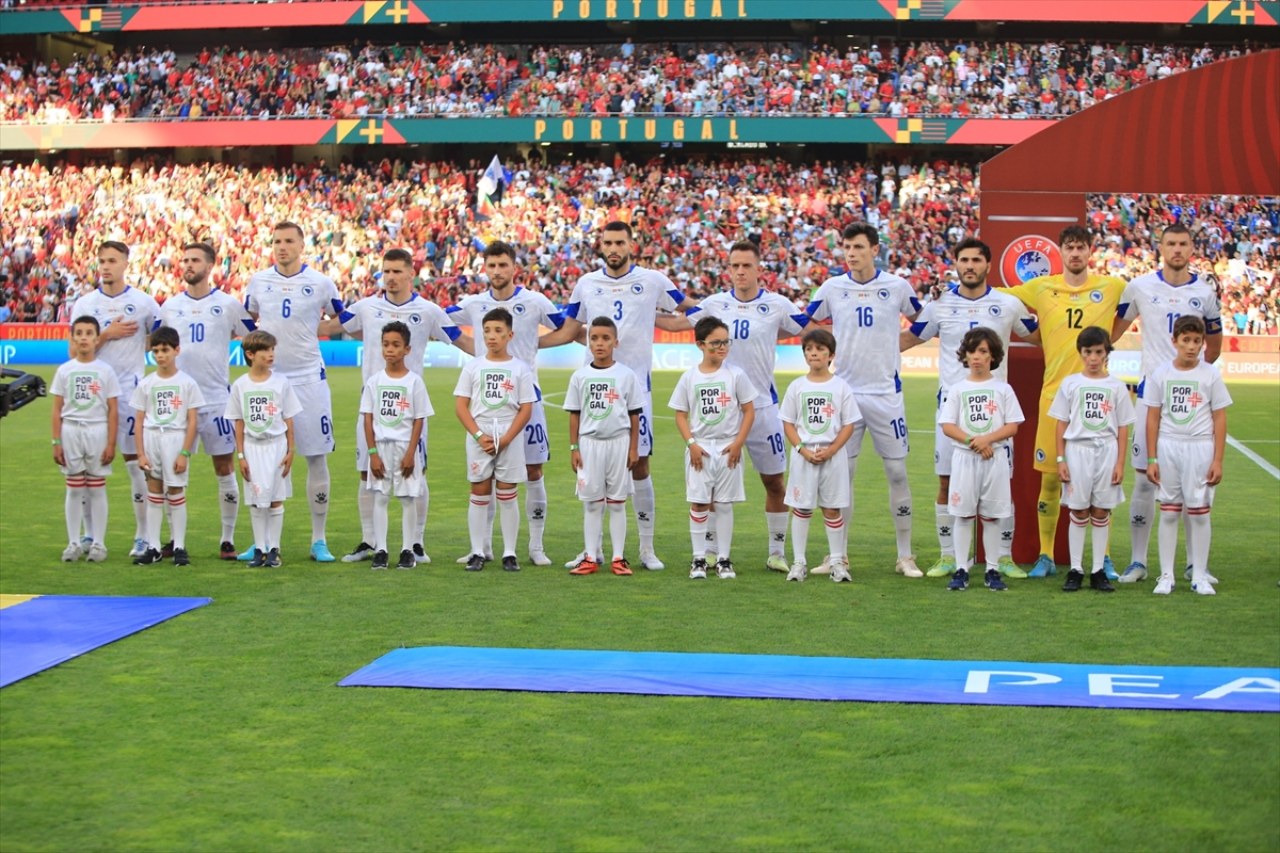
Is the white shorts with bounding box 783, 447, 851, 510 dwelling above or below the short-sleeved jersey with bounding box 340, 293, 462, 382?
below

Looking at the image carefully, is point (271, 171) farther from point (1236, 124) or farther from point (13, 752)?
point (13, 752)

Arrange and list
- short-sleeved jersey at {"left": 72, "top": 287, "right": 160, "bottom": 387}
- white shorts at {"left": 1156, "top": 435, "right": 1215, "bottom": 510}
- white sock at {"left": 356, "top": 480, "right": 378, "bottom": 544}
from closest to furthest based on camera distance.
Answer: white shorts at {"left": 1156, "top": 435, "right": 1215, "bottom": 510} → white sock at {"left": 356, "top": 480, "right": 378, "bottom": 544} → short-sleeved jersey at {"left": 72, "top": 287, "right": 160, "bottom": 387}

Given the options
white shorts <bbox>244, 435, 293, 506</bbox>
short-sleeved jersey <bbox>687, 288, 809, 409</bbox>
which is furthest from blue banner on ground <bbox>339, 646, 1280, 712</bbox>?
short-sleeved jersey <bbox>687, 288, 809, 409</bbox>

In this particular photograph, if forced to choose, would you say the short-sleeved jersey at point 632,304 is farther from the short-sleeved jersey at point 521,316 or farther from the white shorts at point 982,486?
the white shorts at point 982,486

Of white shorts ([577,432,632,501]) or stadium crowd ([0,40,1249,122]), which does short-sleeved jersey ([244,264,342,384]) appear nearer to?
white shorts ([577,432,632,501])

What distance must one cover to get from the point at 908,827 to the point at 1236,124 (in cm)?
735

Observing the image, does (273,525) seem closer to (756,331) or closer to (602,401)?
(602,401)

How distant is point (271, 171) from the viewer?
1679 inches

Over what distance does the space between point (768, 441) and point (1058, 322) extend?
7.21 ft

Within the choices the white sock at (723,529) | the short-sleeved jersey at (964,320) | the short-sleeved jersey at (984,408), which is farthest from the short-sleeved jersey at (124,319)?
the short-sleeved jersey at (984,408)

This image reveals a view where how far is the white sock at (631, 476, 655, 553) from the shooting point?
10398mm

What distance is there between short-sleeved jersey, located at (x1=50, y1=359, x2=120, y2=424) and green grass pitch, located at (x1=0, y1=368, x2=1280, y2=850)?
1.17 meters

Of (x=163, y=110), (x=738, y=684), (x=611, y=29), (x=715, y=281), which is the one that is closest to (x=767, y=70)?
(x=611, y=29)

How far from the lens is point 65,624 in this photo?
8.36 metres
